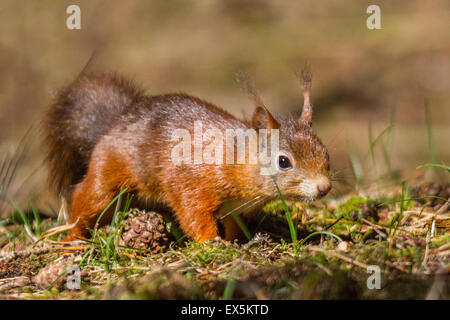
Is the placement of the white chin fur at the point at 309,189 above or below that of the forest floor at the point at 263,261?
above

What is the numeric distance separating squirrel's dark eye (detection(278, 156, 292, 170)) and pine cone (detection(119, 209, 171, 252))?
0.75 m

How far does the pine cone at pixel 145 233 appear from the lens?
257 cm

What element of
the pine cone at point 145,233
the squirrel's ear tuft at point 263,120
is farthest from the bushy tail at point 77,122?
the squirrel's ear tuft at point 263,120

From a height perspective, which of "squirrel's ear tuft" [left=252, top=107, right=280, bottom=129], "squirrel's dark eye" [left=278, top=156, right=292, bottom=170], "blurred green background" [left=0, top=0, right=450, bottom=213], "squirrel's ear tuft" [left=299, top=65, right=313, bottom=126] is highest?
"blurred green background" [left=0, top=0, right=450, bottom=213]

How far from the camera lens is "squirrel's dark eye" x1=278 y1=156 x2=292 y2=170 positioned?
264cm

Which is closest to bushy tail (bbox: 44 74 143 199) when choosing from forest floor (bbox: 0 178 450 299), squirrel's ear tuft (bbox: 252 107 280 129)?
forest floor (bbox: 0 178 450 299)

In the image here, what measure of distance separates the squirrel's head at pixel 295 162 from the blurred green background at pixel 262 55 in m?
3.64

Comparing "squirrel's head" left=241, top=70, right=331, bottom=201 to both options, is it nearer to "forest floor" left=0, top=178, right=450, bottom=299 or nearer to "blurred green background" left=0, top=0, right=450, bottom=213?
"forest floor" left=0, top=178, right=450, bottom=299

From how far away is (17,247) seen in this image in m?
3.03

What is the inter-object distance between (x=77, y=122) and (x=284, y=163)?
1569 mm

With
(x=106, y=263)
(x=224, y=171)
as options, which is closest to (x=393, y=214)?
(x=224, y=171)

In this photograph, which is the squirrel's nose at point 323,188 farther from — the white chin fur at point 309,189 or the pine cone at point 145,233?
the pine cone at point 145,233
